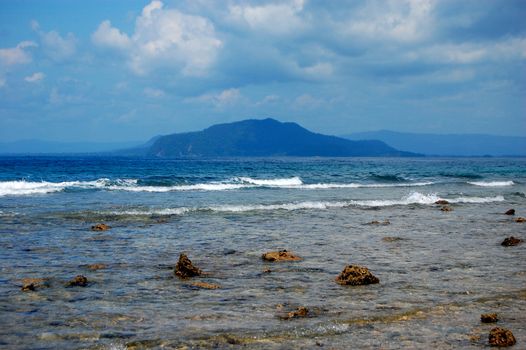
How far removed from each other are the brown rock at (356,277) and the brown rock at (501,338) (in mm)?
3591

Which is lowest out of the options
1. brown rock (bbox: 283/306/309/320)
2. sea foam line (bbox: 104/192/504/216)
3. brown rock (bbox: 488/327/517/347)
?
sea foam line (bbox: 104/192/504/216)

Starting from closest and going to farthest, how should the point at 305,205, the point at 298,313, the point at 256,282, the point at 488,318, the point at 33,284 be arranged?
the point at 488,318, the point at 298,313, the point at 33,284, the point at 256,282, the point at 305,205

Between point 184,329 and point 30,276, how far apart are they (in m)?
5.40

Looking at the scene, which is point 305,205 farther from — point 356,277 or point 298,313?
point 298,313

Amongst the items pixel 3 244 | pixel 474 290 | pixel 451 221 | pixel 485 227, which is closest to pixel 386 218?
pixel 451 221

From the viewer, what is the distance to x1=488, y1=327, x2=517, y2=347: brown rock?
664 cm

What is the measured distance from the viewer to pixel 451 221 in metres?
21.6

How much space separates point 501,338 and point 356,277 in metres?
3.78

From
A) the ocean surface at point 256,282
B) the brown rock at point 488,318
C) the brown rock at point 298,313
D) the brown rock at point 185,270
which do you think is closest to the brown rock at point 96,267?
the ocean surface at point 256,282

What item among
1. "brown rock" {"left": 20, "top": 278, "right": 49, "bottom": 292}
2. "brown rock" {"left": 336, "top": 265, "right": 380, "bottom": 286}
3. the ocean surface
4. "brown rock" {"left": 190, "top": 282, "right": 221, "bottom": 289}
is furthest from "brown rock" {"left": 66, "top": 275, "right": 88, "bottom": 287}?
"brown rock" {"left": 336, "top": 265, "right": 380, "bottom": 286}

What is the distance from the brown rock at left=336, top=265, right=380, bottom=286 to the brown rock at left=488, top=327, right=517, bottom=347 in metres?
3.59

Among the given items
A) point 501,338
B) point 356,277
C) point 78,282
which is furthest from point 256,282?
point 501,338

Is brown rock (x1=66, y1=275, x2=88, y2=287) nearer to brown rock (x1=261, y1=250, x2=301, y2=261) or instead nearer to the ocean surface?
the ocean surface

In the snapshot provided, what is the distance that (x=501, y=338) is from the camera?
21.9 ft
